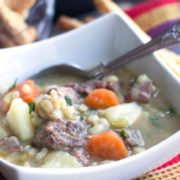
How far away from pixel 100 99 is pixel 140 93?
149 millimetres

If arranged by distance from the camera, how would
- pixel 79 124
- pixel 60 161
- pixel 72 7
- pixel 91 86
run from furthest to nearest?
1. pixel 72 7
2. pixel 91 86
3. pixel 79 124
4. pixel 60 161

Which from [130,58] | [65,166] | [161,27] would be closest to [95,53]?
[130,58]

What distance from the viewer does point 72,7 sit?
9.20 ft

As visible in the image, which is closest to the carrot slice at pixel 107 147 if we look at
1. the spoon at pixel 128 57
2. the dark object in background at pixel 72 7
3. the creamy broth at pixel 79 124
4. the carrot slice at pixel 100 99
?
the creamy broth at pixel 79 124

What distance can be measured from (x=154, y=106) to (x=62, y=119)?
1.30 ft

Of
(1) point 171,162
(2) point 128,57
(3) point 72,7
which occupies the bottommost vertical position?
(1) point 171,162

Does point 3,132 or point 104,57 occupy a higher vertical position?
point 3,132

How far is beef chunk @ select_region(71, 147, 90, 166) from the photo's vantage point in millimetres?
1696

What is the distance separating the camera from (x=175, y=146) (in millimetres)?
1697

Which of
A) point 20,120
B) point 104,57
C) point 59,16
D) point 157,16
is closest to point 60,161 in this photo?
point 20,120

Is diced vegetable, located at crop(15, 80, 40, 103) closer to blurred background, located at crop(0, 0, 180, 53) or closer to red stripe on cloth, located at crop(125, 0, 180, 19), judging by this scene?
blurred background, located at crop(0, 0, 180, 53)

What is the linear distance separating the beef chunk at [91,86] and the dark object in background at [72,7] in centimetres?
81

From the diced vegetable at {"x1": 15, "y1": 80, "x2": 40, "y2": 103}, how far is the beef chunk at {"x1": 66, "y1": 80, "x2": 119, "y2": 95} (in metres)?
0.12

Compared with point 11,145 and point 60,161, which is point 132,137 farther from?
point 11,145
